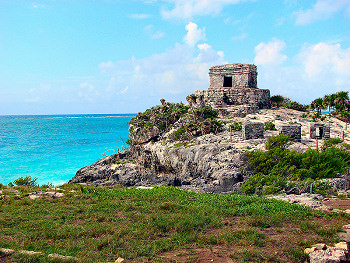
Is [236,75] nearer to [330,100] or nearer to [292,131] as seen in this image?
[292,131]

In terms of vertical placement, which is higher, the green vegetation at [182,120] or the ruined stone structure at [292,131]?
the green vegetation at [182,120]

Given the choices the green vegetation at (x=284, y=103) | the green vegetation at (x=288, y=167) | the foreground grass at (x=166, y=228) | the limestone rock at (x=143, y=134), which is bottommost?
the foreground grass at (x=166, y=228)

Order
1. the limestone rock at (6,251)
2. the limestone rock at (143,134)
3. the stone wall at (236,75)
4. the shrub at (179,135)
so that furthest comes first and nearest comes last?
the stone wall at (236,75) → the limestone rock at (143,134) → the shrub at (179,135) → the limestone rock at (6,251)

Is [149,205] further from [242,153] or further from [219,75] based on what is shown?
[219,75]

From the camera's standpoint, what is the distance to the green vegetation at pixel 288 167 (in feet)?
49.7

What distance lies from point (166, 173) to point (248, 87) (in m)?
13.8

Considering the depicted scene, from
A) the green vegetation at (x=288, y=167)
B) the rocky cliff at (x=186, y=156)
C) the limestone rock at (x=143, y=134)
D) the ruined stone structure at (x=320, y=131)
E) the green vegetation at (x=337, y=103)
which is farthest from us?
the green vegetation at (x=337, y=103)

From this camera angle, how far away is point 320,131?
21906 mm

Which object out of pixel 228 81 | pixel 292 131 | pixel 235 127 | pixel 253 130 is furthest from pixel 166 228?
pixel 228 81

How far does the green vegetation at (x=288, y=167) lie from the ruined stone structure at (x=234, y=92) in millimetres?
12897

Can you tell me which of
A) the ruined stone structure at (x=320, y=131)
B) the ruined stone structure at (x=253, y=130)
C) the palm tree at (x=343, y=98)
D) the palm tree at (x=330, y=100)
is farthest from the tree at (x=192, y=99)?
the palm tree at (x=343, y=98)

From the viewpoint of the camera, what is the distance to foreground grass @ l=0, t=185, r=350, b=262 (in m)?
7.63

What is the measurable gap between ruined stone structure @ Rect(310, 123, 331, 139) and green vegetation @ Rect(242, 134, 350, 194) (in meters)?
4.16

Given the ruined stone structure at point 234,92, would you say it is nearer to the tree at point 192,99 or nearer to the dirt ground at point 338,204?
the tree at point 192,99
